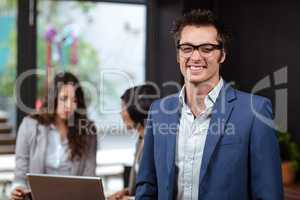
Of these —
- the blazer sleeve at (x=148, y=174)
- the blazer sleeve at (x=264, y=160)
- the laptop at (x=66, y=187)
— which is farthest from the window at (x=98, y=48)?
the blazer sleeve at (x=264, y=160)

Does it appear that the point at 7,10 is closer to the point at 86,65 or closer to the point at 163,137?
the point at 86,65

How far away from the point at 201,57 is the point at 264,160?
0.44 metres

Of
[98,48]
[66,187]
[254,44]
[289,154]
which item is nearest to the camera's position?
[66,187]

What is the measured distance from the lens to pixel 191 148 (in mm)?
1853

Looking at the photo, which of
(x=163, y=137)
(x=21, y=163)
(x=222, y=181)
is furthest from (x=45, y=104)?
(x=222, y=181)

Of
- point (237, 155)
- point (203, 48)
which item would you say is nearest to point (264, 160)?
point (237, 155)

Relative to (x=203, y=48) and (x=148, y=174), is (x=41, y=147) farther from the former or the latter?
(x=203, y=48)

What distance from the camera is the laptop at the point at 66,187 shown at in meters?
2.12

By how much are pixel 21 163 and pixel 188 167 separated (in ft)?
4.89

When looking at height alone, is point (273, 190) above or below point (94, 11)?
below

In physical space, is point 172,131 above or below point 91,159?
above

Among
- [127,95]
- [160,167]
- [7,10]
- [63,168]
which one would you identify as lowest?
[63,168]

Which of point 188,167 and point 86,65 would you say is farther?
point 86,65

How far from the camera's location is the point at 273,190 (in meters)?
1.72
